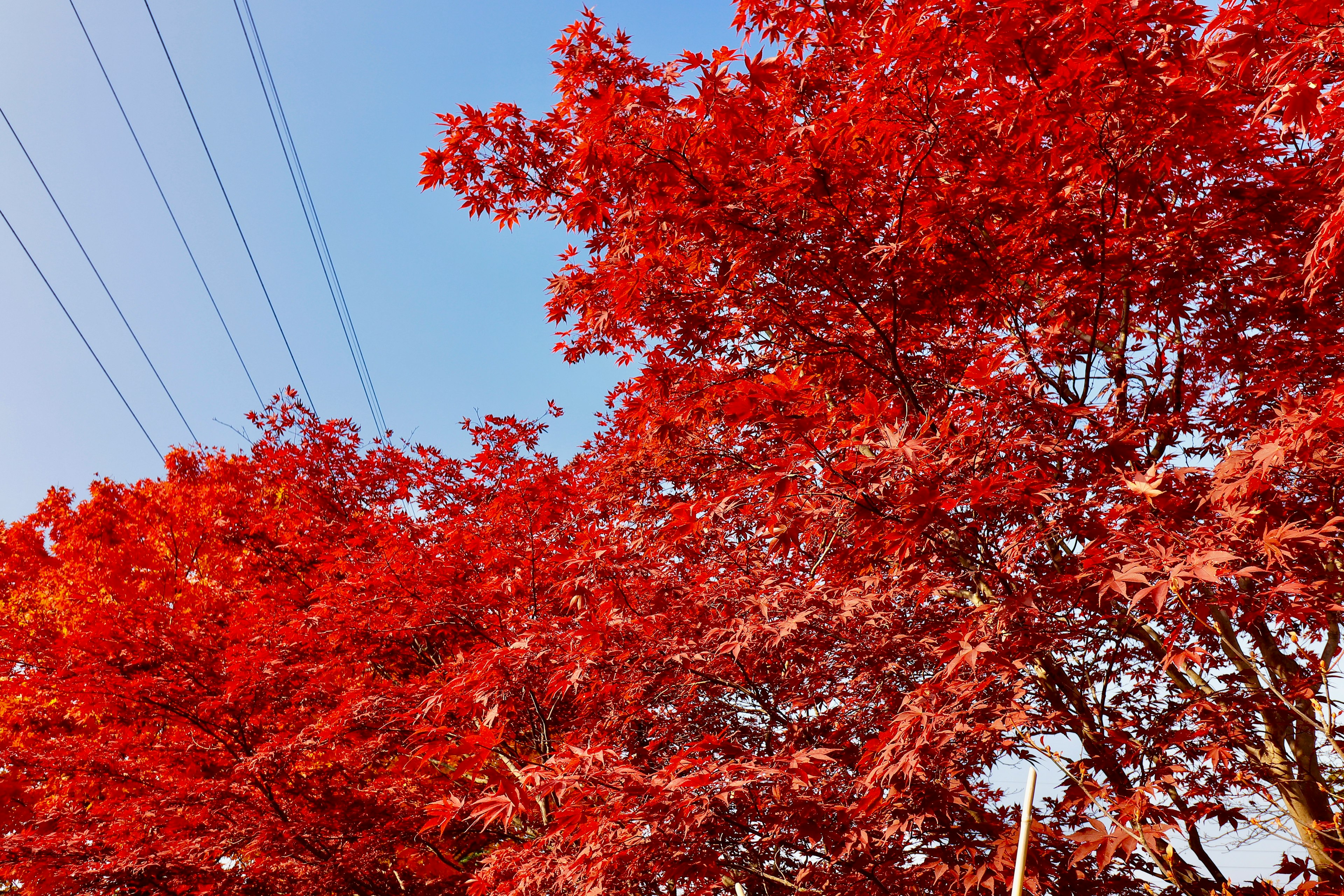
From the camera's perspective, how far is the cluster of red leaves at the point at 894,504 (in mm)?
2953

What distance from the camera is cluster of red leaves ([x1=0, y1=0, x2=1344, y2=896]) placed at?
2.95m

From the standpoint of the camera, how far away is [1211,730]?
3.46m

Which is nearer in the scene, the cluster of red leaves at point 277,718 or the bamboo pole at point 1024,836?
the bamboo pole at point 1024,836

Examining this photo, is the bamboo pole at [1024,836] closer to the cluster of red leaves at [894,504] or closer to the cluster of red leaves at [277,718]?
the cluster of red leaves at [894,504]

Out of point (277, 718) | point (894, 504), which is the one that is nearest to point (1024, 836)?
point (894, 504)

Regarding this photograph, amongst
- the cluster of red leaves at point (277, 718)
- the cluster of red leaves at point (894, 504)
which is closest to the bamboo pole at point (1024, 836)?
the cluster of red leaves at point (894, 504)

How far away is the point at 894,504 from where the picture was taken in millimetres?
2812

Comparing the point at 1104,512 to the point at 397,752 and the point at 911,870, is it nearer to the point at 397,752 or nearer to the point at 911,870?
the point at 911,870

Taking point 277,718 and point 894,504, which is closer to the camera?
point 894,504

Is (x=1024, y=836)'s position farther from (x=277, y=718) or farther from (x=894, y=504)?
(x=277, y=718)

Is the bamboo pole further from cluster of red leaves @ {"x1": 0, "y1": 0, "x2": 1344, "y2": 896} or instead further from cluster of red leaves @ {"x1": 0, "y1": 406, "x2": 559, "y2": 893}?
cluster of red leaves @ {"x1": 0, "y1": 406, "x2": 559, "y2": 893}

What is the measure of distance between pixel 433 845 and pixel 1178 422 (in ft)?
23.1

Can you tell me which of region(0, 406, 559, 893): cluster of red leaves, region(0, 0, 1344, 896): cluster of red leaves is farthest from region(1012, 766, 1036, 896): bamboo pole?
region(0, 406, 559, 893): cluster of red leaves

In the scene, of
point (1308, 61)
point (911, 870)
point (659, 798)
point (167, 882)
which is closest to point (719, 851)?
point (659, 798)
